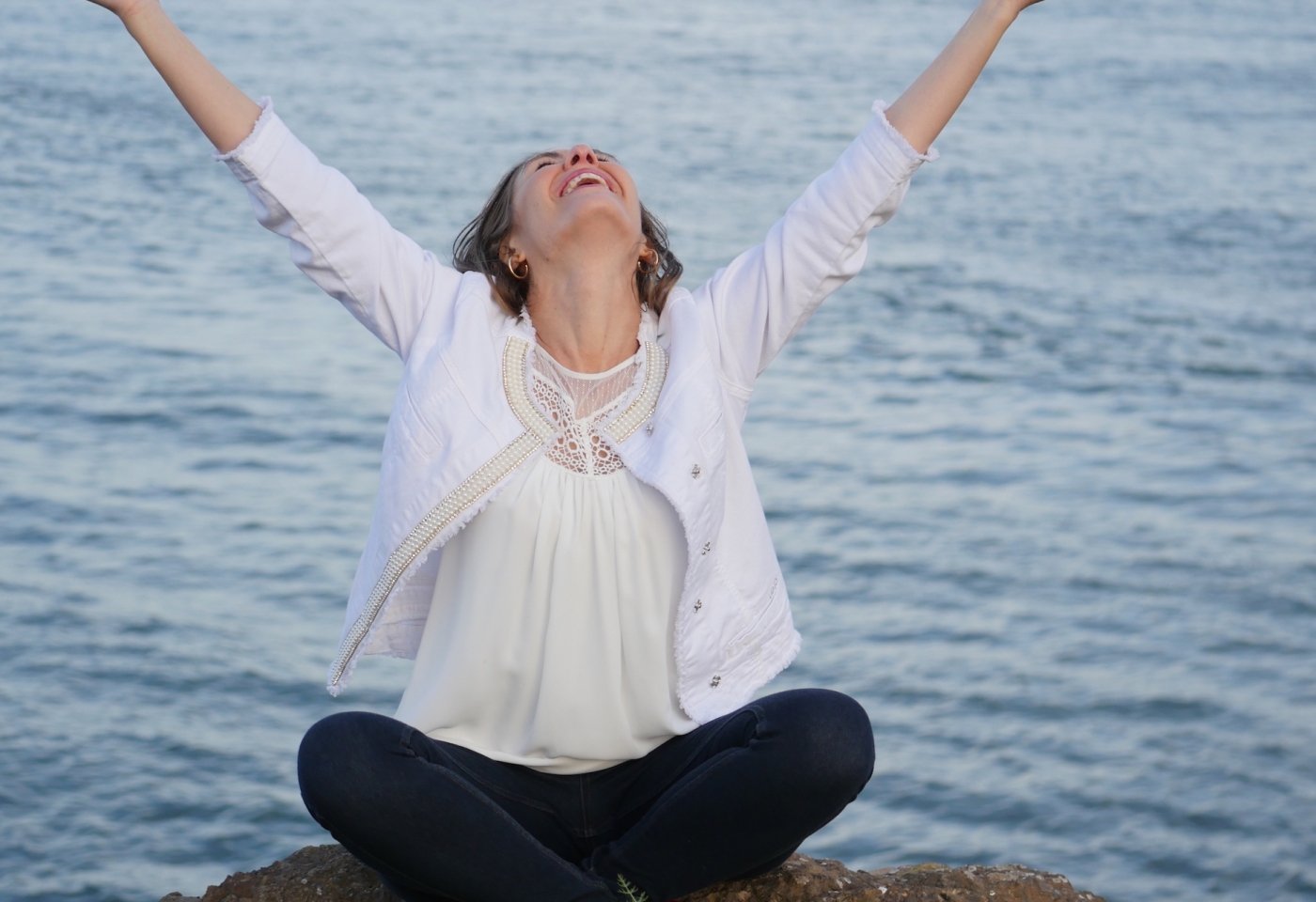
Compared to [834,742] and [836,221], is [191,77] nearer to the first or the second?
[836,221]

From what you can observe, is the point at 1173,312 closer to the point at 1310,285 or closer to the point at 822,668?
the point at 1310,285

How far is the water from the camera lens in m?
6.62

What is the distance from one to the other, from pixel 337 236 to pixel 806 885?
157cm

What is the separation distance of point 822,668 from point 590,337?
4.19 metres

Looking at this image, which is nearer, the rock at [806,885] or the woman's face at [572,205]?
the woman's face at [572,205]

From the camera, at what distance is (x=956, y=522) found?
28.8 feet

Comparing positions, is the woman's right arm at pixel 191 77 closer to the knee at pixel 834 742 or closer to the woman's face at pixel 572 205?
the woman's face at pixel 572 205

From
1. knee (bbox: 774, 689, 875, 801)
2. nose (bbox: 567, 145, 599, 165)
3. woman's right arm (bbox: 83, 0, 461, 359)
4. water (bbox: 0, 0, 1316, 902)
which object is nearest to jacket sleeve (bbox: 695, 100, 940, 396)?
nose (bbox: 567, 145, 599, 165)

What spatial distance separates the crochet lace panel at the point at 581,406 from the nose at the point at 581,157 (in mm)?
393

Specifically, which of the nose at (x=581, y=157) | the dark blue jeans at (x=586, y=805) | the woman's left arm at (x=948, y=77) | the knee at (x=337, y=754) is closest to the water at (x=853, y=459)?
the dark blue jeans at (x=586, y=805)

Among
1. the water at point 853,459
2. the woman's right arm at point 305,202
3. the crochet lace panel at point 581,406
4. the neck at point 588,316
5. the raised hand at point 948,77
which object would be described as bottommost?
the water at point 853,459

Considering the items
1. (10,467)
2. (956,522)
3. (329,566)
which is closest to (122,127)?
(10,467)

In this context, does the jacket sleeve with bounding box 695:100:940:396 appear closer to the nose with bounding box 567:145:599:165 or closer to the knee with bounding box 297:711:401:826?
the nose with bounding box 567:145:599:165

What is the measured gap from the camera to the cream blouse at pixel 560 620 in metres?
3.24
